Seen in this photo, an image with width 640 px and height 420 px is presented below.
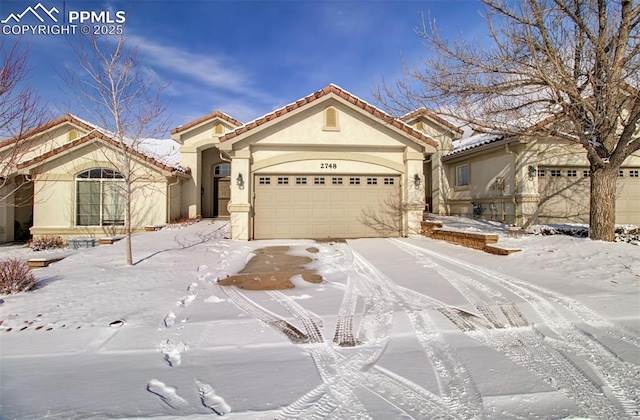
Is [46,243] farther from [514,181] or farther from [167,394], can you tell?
[514,181]

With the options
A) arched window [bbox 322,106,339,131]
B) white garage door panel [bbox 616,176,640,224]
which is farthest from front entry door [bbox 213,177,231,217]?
white garage door panel [bbox 616,176,640,224]

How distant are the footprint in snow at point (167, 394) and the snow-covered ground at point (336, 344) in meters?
0.02

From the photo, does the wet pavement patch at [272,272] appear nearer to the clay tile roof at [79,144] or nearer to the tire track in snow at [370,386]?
the tire track in snow at [370,386]

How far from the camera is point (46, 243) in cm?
1229

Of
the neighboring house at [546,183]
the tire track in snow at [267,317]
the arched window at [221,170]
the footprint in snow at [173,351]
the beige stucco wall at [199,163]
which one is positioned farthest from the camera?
the arched window at [221,170]

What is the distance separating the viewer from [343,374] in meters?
3.10

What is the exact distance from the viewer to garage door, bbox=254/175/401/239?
1164cm

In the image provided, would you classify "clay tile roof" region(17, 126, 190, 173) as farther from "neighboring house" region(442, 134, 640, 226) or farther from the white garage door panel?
the white garage door panel

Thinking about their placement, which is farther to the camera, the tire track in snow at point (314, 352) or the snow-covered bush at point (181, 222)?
the snow-covered bush at point (181, 222)

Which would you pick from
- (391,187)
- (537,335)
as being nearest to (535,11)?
(391,187)

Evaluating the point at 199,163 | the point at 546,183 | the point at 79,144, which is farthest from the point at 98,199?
the point at 546,183

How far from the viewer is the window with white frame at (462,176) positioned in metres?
16.3

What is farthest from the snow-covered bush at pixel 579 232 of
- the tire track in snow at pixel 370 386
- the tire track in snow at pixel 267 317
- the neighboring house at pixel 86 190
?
the neighboring house at pixel 86 190

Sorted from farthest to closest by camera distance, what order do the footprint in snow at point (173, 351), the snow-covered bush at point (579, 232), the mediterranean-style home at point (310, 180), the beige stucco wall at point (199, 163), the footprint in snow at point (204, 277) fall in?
the beige stucco wall at point (199, 163) < the mediterranean-style home at point (310, 180) < the snow-covered bush at point (579, 232) < the footprint in snow at point (204, 277) < the footprint in snow at point (173, 351)
